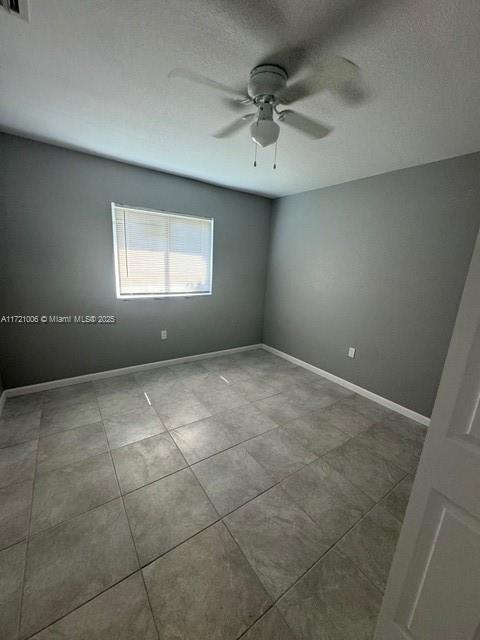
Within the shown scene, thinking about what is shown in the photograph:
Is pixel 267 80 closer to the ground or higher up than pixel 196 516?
higher up

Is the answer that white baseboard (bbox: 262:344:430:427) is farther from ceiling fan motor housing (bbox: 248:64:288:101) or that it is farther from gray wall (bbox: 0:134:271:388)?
ceiling fan motor housing (bbox: 248:64:288:101)

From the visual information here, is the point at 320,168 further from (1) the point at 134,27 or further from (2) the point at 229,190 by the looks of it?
(1) the point at 134,27

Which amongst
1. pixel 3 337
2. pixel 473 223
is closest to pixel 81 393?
pixel 3 337

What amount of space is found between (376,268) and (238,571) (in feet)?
8.95

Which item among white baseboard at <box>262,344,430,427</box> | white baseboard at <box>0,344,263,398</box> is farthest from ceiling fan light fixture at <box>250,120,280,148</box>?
white baseboard at <box>0,344,263,398</box>

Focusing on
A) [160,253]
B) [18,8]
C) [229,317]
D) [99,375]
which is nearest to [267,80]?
[18,8]

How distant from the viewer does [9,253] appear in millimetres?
2299

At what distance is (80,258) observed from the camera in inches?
103

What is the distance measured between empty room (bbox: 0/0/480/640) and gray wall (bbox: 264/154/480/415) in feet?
0.07

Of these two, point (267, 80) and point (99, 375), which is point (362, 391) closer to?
point (267, 80)

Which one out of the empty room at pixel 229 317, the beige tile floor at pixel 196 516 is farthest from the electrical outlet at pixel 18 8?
the beige tile floor at pixel 196 516

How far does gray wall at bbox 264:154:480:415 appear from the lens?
84.4 inches

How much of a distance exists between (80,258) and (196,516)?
8.56 feet

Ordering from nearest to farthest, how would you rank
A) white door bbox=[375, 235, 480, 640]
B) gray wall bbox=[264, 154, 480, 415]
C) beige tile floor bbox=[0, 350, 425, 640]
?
white door bbox=[375, 235, 480, 640] < beige tile floor bbox=[0, 350, 425, 640] < gray wall bbox=[264, 154, 480, 415]
